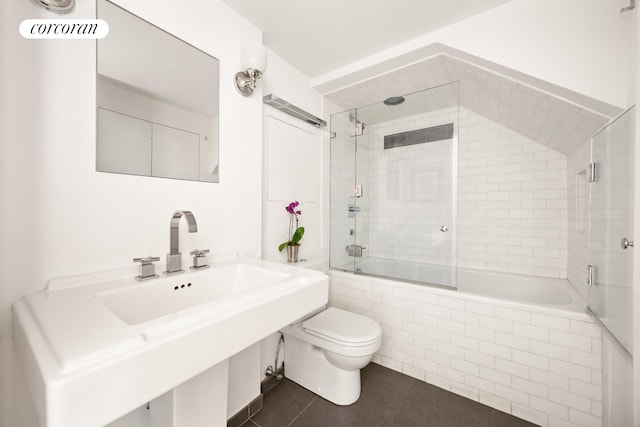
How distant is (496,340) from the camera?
1584mm

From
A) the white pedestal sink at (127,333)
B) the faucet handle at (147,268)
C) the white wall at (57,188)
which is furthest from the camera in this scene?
the faucet handle at (147,268)

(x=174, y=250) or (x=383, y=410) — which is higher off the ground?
(x=174, y=250)

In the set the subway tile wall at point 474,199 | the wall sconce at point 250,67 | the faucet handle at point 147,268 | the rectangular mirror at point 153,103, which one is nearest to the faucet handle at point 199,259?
the faucet handle at point 147,268

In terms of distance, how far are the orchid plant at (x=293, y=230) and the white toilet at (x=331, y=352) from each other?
1.91ft

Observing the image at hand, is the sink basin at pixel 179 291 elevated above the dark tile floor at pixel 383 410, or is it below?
above

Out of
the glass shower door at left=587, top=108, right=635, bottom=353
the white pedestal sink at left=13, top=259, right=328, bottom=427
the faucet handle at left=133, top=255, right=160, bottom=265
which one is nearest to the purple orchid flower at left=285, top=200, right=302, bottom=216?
the white pedestal sink at left=13, top=259, right=328, bottom=427

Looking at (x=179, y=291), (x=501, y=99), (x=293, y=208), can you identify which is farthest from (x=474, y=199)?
(x=179, y=291)

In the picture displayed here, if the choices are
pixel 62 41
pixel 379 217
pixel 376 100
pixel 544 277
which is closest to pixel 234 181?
pixel 62 41

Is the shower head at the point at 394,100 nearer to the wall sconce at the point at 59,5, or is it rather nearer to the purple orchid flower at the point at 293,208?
the purple orchid flower at the point at 293,208

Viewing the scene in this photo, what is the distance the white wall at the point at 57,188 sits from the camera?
833 millimetres

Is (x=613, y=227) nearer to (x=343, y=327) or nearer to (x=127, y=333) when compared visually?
(x=343, y=327)

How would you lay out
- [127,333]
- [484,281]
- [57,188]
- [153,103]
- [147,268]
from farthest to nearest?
1. [484,281]
2. [153,103]
3. [147,268]
4. [57,188]
5. [127,333]

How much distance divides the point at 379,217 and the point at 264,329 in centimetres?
191

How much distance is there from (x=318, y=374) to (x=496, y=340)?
1.18 meters
